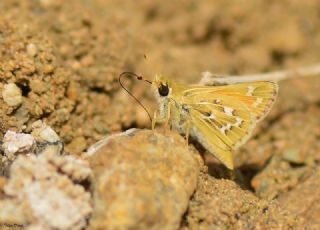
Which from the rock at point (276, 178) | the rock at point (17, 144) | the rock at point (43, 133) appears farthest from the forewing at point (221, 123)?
the rock at point (17, 144)

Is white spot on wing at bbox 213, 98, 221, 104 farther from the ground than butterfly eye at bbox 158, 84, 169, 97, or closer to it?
closer to it

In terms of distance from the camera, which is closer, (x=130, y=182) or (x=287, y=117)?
(x=130, y=182)

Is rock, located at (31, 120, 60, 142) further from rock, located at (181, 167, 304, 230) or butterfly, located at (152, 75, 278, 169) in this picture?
rock, located at (181, 167, 304, 230)

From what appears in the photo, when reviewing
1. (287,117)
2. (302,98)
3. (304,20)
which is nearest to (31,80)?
(287,117)

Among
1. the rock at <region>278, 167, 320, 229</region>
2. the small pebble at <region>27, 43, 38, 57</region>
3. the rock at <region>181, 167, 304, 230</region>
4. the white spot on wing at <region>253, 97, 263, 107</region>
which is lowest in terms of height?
the rock at <region>278, 167, 320, 229</region>

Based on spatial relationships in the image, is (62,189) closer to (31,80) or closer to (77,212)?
(77,212)

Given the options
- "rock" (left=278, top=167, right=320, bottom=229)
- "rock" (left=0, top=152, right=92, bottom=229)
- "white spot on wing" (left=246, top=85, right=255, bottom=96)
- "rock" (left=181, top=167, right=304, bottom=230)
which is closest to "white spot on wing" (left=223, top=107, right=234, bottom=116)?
"white spot on wing" (left=246, top=85, right=255, bottom=96)
